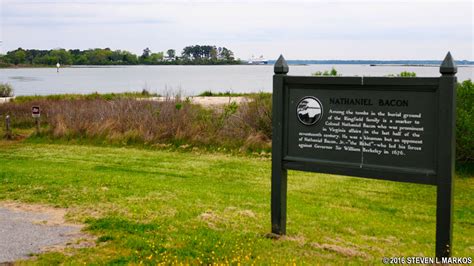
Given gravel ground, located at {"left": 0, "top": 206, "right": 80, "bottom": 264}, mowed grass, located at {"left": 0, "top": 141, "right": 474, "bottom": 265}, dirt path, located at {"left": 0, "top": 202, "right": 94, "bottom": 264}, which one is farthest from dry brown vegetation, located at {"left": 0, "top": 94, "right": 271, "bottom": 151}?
gravel ground, located at {"left": 0, "top": 206, "right": 80, "bottom": 264}

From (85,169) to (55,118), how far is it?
8151mm

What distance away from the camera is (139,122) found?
17.6 meters

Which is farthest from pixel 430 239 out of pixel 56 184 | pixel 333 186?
pixel 56 184

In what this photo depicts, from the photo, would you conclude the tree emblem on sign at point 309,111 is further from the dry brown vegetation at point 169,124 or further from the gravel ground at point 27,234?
the dry brown vegetation at point 169,124

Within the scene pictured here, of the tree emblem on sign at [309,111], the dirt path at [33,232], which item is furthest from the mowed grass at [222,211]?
the tree emblem on sign at [309,111]

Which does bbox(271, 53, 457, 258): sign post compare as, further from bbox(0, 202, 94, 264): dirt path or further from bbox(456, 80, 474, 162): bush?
bbox(456, 80, 474, 162): bush

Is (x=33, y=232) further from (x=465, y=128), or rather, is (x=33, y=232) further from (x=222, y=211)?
(x=465, y=128)

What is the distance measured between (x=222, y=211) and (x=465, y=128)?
642 centimetres

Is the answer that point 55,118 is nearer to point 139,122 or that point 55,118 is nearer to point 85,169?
point 139,122

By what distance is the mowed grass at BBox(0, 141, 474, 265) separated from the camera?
6227 millimetres

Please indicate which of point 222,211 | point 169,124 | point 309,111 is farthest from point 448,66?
point 169,124

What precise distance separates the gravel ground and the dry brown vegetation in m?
7.88

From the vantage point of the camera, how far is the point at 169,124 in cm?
1711

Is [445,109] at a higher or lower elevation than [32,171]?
higher
